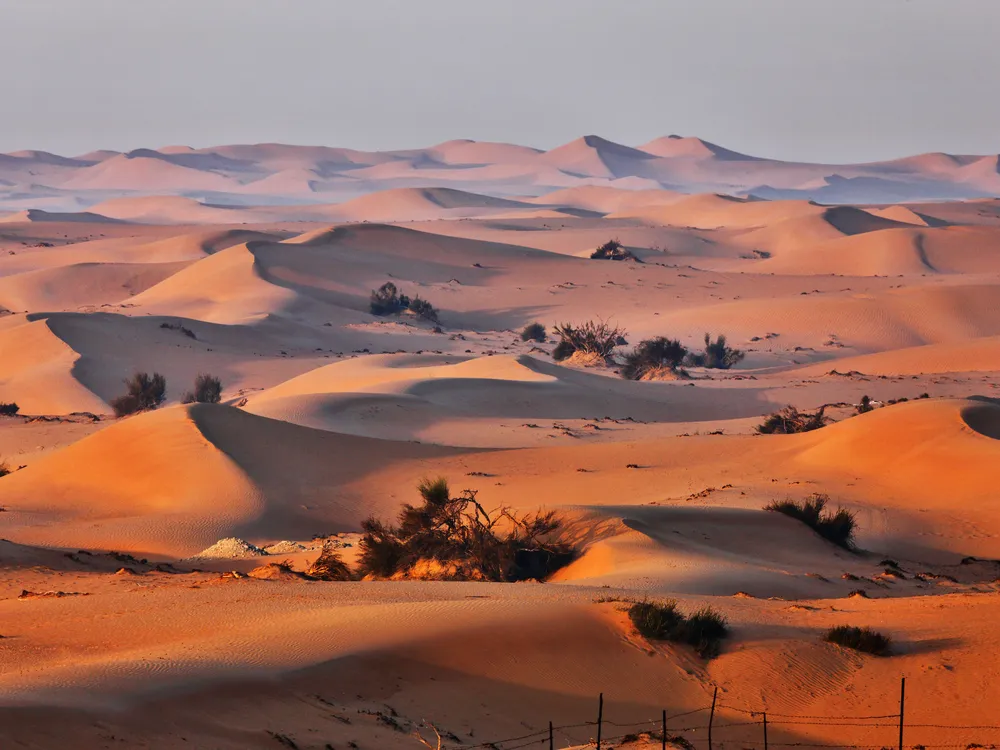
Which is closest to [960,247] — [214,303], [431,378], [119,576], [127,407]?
[214,303]

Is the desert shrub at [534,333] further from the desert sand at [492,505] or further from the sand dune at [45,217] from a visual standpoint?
the sand dune at [45,217]

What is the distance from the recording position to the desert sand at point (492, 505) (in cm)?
842

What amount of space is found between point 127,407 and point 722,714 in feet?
79.2

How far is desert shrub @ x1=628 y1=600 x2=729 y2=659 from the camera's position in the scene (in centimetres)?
973

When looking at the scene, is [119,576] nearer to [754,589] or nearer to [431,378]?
[754,589]

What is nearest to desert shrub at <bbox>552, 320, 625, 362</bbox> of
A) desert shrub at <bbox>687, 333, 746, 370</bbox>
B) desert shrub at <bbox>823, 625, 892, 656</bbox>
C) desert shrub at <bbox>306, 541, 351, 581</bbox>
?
desert shrub at <bbox>687, 333, 746, 370</bbox>

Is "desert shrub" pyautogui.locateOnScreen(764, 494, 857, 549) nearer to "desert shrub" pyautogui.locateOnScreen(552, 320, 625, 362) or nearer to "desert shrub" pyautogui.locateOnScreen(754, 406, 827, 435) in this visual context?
"desert shrub" pyautogui.locateOnScreen(754, 406, 827, 435)

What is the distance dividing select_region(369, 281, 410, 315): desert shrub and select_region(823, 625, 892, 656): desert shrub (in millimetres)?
40837

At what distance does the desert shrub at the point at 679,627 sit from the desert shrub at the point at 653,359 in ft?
88.1

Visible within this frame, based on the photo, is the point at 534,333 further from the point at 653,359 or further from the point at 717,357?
the point at 653,359

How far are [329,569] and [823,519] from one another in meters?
6.80

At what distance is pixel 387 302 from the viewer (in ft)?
166

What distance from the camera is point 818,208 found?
311ft

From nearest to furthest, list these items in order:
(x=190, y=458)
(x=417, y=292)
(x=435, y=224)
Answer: (x=190, y=458), (x=417, y=292), (x=435, y=224)
